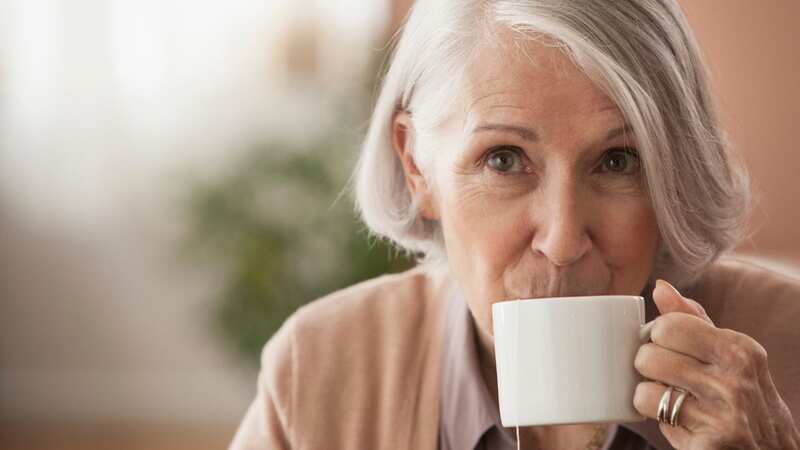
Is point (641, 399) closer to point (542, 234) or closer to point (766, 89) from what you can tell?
point (542, 234)

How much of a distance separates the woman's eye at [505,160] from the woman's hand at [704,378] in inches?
11.1

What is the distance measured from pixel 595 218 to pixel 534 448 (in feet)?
1.23

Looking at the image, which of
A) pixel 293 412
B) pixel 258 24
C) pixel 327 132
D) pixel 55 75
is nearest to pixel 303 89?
pixel 258 24

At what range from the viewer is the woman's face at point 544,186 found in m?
1.10

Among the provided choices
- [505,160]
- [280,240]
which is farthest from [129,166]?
[505,160]

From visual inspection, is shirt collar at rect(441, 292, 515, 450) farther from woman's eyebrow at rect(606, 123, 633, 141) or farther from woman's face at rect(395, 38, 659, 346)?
woman's eyebrow at rect(606, 123, 633, 141)

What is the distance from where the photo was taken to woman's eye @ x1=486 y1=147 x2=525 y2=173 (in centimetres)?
116

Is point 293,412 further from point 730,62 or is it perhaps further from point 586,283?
point 730,62

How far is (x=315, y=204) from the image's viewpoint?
154 inches

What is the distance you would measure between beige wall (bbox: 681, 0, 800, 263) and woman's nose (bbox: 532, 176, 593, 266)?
70 centimetres

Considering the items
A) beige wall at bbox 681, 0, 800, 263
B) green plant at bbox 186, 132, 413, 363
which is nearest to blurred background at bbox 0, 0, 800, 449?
green plant at bbox 186, 132, 413, 363

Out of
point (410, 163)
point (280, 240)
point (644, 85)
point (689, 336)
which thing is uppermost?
point (644, 85)

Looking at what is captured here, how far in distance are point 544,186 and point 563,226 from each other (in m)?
0.06

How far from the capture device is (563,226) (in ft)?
3.55
